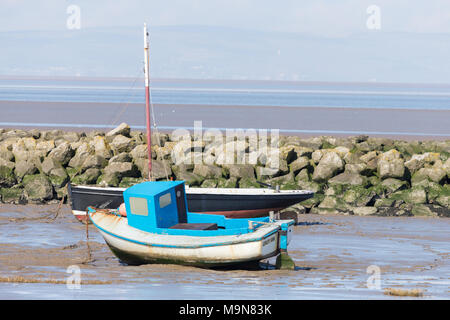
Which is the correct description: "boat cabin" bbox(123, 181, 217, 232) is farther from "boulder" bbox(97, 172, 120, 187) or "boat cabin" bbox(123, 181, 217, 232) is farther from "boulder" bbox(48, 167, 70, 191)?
"boulder" bbox(48, 167, 70, 191)

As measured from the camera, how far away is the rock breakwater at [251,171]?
28578mm

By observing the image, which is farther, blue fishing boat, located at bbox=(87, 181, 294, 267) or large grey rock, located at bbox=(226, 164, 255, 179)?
large grey rock, located at bbox=(226, 164, 255, 179)

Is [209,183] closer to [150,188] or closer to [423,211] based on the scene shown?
[423,211]

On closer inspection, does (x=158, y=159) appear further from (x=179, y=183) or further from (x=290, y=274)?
(x=290, y=274)

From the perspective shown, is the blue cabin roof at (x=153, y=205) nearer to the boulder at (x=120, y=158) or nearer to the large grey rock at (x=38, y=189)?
the large grey rock at (x=38, y=189)

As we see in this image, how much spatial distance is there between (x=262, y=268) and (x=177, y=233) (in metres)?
2.21

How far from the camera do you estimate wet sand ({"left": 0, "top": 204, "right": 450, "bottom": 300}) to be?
640 inches

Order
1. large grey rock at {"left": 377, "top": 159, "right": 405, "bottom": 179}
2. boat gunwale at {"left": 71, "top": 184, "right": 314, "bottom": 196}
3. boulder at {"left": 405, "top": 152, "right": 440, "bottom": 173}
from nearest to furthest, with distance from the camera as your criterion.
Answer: boat gunwale at {"left": 71, "top": 184, "right": 314, "bottom": 196} < large grey rock at {"left": 377, "top": 159, "right": 405, "bottom": 179} < boulder at {"left": 405, "top": 152, "right": 440, "bottom": 173}

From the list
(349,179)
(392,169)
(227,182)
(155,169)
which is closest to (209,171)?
(227,182)

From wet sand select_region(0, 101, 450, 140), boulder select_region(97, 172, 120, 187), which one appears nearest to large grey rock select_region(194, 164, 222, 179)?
boulder select_region(97, 172, 120, 187)

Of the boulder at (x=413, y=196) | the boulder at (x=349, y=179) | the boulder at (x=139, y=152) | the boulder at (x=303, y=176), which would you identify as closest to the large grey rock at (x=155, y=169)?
the boulder at (x=139, y=152)

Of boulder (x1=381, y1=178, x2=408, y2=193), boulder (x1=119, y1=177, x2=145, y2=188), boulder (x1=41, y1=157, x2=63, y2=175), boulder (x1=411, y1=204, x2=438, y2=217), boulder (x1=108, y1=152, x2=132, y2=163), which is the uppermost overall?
boulder (x1=108, y1=152, x2=132, y2=163)

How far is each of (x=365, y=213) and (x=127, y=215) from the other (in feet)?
33.1

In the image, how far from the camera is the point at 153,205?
20344 mm
